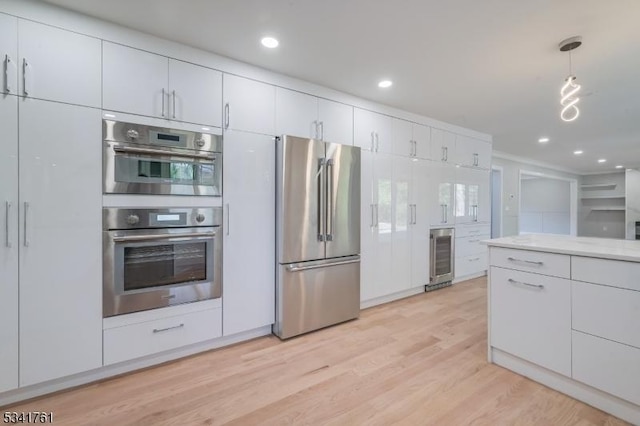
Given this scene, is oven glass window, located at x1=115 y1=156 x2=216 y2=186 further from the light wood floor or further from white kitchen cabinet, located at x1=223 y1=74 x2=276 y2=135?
the light wood floor

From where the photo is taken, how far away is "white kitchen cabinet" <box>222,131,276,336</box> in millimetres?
2406

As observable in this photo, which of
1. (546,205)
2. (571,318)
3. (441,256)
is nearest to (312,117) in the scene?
(571,318)

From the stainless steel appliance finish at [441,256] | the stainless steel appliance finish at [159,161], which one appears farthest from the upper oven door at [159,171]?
the stainless steel appliance finish at [441,256]

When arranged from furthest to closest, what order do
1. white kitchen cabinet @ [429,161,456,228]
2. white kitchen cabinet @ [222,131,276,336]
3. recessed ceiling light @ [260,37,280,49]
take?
white kitchen cabinet @ [429,161,456,228]
white kitchen cabinet @ [222,131,276,336]
recessed ceiling light @ [260,37,280,49]

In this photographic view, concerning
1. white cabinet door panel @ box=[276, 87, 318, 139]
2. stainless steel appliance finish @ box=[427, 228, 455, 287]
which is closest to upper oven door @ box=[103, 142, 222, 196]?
white cabinet door panel @ box=[276, 87, 318, 139]

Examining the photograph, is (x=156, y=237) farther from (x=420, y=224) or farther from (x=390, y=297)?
(x=420, y=224)

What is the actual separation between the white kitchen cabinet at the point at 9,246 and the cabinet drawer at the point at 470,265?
4.76 metres

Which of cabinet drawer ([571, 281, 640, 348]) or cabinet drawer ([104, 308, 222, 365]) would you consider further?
cabinet drawer ([104, 308, 222, 365])

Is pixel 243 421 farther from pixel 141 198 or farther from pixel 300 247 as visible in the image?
pixel 141 198

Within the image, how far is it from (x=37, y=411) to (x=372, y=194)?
315 cm

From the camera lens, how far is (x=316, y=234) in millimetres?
2721

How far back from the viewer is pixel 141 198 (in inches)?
80.4

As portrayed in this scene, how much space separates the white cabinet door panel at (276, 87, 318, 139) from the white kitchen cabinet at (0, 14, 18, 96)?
1722mm

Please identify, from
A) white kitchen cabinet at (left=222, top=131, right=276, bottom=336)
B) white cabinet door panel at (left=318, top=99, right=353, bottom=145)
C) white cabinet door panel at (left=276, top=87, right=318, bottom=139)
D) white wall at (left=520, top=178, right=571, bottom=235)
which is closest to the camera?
white kitchen cabinet at (left=222, top=131, right=276, bottom=336)
